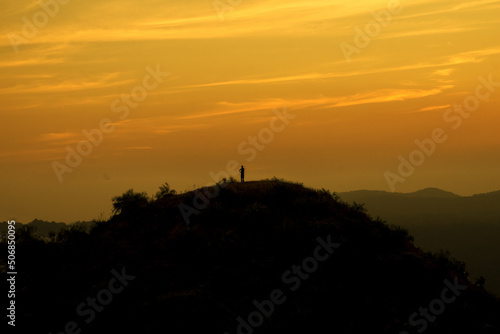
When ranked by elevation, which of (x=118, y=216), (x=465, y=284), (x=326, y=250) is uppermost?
(x=118, y=216)

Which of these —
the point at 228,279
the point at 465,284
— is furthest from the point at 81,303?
the point at 465,284

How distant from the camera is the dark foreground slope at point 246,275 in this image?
1212 inches

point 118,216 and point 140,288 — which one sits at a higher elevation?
point 118,216

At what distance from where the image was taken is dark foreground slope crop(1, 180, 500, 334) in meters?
30.8

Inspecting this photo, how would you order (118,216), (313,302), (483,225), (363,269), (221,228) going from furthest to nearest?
1. (483,225)
2. (118,216)
3. (221,228)
4. (363,269)
5. (313,302)

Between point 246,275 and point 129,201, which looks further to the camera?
point 129,201

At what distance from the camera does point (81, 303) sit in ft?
109

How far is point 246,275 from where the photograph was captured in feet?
109

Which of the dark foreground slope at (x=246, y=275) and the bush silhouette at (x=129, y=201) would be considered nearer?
the dark foreground slope at (x=246, y=275)

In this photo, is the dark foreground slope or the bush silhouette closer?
the dark foreground slope

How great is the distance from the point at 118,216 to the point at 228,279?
12868mm

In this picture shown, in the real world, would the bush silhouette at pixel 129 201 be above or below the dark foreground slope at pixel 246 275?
above

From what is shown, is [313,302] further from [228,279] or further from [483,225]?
[483,225]

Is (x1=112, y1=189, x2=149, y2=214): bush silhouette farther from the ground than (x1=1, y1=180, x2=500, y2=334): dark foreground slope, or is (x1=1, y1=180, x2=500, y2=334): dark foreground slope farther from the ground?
(x1=112, y1=189, x2=149, y2=214): bush silhouette
